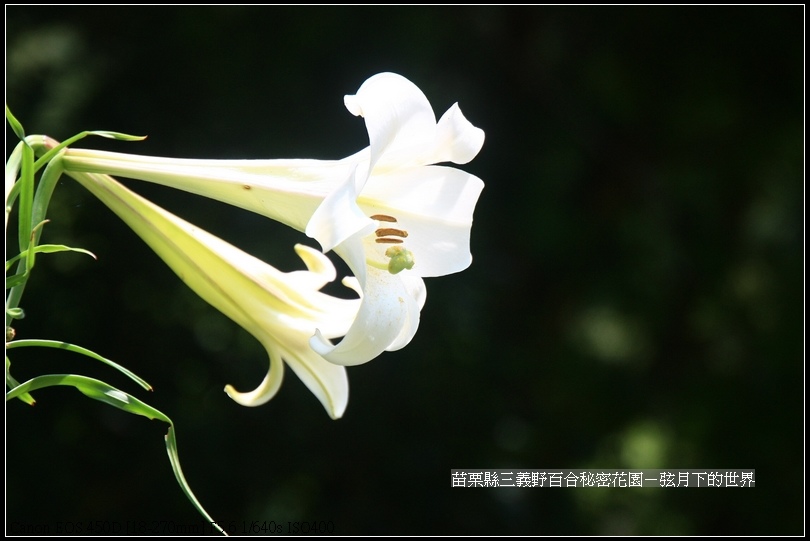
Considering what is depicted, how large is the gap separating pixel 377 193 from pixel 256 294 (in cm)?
12

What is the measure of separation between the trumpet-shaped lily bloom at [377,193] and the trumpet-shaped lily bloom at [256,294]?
0.03m

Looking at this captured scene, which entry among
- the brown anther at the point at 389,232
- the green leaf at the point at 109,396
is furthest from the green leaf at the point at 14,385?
the brown anther at the point at 389,232

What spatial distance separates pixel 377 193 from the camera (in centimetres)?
62

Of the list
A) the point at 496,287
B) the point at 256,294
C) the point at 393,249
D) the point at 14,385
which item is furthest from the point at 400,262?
the point at 496,287

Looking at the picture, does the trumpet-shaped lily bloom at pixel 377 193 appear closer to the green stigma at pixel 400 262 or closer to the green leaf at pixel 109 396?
the green stigma at pixel 400 262

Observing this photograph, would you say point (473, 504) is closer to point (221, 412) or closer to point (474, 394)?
point (474, 394)

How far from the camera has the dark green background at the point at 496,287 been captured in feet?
5.80

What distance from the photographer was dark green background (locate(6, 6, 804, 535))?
69.6 inches

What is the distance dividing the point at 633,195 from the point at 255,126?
0.93 meters

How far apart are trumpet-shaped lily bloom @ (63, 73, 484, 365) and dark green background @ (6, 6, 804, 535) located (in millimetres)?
1069

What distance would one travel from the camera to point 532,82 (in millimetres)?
2053

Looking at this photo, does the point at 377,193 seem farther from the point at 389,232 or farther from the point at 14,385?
the point at 14,385

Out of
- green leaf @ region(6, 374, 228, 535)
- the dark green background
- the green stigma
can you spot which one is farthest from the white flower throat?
the dark green background

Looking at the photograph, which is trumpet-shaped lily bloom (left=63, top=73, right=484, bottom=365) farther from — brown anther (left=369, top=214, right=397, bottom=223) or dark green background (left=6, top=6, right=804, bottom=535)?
dark green background (left=6, top=6, right=804, bottom=535)
